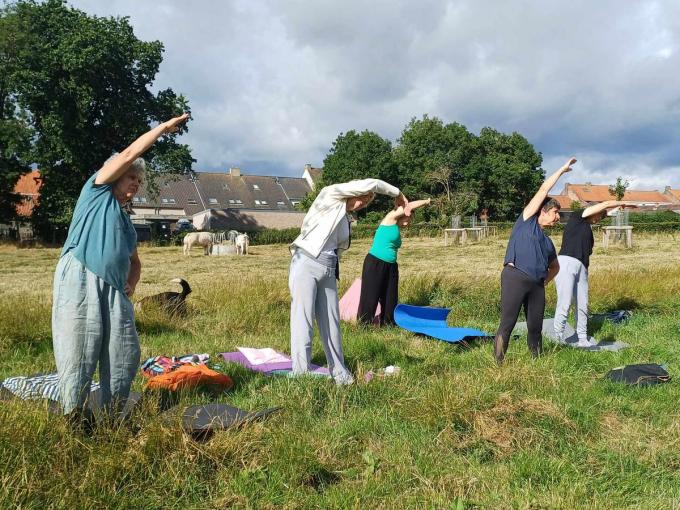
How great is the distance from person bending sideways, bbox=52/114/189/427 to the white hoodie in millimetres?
1527

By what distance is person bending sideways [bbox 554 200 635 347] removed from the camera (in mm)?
6609


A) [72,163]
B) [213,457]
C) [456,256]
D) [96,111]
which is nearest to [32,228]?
[72,163]

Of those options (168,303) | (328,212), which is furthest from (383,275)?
(328,212)

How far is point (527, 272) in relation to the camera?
4.99m

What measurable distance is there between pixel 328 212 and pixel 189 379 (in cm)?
161

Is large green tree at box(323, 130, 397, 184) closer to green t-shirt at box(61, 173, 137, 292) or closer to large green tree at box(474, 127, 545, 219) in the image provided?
large green tree at box(474, 127, 545, 219)

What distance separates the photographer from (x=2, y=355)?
199 inches

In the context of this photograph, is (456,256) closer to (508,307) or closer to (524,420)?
(508,307)

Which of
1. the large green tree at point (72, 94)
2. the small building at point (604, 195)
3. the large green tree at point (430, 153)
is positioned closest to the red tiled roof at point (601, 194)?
the small building at point (604, 195)

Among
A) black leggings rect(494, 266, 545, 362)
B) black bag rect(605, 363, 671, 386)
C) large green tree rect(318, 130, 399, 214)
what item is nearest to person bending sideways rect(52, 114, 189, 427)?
black leggings rect(494, 266, 545, 362)

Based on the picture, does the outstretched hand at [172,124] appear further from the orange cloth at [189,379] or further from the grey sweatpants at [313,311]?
the orange cloth at [189,379]

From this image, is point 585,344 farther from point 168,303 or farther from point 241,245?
point 241,245

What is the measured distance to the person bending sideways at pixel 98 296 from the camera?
116 inches

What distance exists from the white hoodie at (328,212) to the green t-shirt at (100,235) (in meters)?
1.60
